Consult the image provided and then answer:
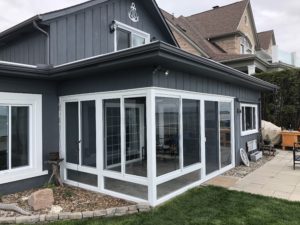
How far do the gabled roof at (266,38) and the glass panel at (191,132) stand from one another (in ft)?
70.6

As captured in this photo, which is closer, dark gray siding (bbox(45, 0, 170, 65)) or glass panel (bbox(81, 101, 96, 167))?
glass panel (bbox(81, 101, 96, 167))

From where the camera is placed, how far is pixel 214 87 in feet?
24.3

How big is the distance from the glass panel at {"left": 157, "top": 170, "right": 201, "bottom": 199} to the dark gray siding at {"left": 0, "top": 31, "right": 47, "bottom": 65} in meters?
4.52

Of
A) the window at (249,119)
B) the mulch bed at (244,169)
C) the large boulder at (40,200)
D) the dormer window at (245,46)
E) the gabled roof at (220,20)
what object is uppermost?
the gabled roof at (220,20)

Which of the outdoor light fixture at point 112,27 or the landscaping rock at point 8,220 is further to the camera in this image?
the outdoor light fixture at point 112,27

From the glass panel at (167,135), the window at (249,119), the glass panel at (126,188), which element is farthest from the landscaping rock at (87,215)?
the window at (249,119)

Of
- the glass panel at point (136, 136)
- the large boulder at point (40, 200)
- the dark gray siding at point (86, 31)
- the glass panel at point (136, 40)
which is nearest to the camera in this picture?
the large boulder at point (40, 200)

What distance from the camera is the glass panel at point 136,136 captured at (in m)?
5.25

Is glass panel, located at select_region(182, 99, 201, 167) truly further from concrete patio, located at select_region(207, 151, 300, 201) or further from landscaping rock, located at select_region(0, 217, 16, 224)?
landscaping rock, located at select_region(0, 217, 16, 224)

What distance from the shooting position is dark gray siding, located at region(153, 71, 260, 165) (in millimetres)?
5465

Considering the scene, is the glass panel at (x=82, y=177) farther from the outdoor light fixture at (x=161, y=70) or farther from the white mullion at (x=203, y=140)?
the outdoor light fixture at (x=161, y=70)

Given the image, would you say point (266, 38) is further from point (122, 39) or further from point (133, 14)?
point (122, 39)

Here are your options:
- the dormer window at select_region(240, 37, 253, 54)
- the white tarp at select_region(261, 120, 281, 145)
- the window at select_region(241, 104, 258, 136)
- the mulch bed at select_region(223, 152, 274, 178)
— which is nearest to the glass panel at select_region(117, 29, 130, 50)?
the window at select_region(241, 104, 258, 136)

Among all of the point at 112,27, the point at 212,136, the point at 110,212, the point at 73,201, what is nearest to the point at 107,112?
the point at 73,201
